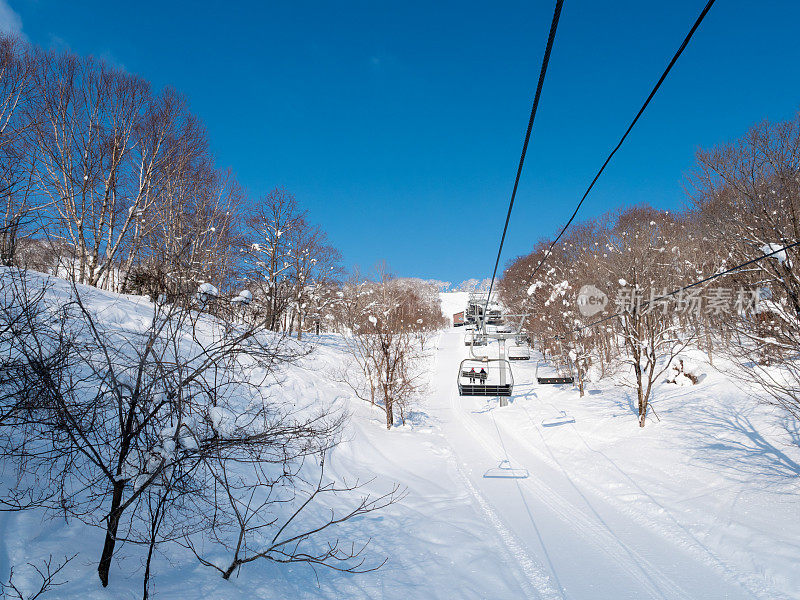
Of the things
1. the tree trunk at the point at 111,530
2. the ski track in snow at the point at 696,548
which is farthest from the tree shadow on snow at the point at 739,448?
the tree trunk at the point at 111,530

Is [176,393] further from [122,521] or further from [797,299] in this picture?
[797,299]

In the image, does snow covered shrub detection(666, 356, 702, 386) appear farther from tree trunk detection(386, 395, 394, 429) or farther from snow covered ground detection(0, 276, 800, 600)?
tree trunk detection(386, 395, 394, 429)

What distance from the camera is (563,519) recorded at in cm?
984

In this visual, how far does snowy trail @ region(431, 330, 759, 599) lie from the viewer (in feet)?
22.4

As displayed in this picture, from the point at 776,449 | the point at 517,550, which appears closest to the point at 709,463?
the point at 776,449

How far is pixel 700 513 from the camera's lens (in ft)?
30.1

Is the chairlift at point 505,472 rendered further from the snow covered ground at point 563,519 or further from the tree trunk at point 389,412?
the tree trunk at point 389,412

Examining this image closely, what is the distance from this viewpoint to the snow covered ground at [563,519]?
599cm

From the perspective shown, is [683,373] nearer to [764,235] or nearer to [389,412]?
[764,235]

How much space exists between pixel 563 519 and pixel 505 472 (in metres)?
4.14

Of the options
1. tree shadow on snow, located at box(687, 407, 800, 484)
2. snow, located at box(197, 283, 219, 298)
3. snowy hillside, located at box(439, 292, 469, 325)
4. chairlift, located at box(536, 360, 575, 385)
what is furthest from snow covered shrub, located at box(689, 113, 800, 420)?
snowy hillside, located at box(439, 292, 469, 325)

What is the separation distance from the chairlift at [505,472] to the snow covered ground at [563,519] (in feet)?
1.60

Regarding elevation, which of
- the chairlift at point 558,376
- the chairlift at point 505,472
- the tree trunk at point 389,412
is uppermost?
the chairlift at point 558,376

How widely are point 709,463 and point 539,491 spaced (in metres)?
5.14
